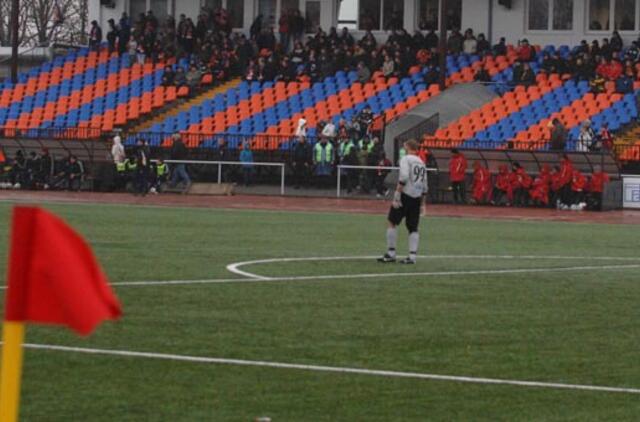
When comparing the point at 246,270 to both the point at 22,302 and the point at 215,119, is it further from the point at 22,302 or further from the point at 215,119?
the point at 215,119

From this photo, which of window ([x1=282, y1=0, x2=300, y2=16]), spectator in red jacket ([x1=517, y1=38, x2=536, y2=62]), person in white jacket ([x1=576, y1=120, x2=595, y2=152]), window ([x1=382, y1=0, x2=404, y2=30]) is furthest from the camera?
window ([x1=282, y1=0, x2=300, y2=16])

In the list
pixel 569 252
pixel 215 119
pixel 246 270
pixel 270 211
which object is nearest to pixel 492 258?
pixel 569 252

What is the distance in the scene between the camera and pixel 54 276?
4.45 meters

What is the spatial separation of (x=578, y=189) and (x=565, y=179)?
42 cm

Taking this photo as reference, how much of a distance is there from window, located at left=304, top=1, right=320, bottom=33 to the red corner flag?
5628 centimetres

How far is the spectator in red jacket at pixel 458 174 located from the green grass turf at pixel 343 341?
1804cm

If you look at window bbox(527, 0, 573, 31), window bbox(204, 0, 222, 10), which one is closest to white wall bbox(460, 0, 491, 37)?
window bbox(527, 0, 573, 31)

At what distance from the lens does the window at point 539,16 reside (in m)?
56.2

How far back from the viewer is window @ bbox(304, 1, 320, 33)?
60500 mm

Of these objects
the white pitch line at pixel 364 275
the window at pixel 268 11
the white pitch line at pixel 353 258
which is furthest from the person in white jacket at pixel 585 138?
the white pitch line at pixel 364 275

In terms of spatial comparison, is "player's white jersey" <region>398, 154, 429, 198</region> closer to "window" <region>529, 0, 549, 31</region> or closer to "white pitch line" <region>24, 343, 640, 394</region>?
"white pitch line" <region>24, 343, 640, 394</region>

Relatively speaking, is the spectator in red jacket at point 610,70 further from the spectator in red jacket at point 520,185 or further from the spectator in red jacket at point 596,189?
the spectator in red jacket at point 596,189

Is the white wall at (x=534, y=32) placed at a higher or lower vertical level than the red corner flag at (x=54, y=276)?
higher

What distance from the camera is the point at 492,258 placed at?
2308 cm
